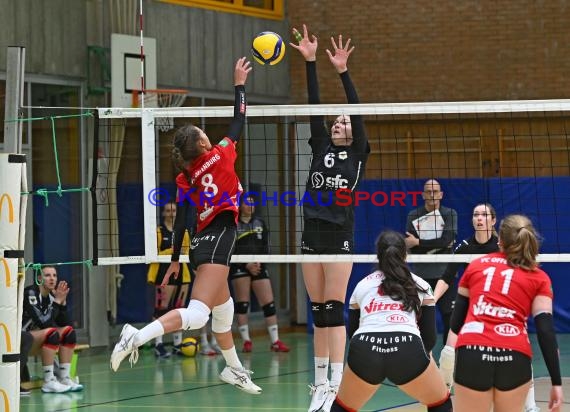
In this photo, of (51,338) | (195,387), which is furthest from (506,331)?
(51,338)

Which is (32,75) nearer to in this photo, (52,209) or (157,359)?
(52,209)

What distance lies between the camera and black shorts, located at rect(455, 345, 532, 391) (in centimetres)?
555

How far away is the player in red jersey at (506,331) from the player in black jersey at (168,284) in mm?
7728

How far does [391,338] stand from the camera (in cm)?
609

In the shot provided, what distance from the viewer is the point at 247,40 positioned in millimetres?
15898

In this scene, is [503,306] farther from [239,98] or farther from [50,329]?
[50,329]

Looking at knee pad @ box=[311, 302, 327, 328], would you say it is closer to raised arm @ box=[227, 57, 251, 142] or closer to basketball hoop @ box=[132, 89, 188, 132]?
raised arm @ box=[227, 57, 251, 142]

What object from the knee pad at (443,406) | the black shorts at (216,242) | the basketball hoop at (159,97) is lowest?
the knee pad at (443,406)

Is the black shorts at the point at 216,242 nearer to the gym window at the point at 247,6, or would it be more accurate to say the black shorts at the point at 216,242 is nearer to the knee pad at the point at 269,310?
the knee pad at the point at 269,310

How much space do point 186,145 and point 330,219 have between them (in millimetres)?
1495

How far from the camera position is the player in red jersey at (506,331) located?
18.2ft

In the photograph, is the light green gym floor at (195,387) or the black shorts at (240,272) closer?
the light green gym floor at (195,387)

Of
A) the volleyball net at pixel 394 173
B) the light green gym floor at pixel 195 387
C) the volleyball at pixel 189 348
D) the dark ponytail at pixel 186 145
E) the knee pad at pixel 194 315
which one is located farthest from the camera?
the volleyball net at pixel 394 173

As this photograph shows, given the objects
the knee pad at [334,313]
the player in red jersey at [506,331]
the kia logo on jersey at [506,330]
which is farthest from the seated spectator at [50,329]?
the kia logo on jersey at [506,330]
